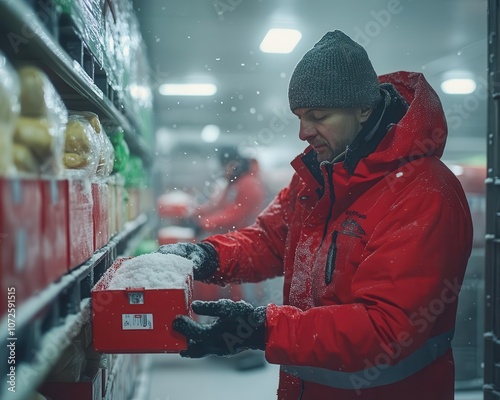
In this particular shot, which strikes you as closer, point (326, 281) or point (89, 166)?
point (89, 166)

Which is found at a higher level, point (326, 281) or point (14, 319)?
point (14, 319)

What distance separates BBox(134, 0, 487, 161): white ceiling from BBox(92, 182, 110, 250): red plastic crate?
2.49 meters

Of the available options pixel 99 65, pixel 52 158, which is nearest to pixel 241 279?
pixel 99 65

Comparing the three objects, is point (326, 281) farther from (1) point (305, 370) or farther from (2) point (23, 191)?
(2) point (23, 191)

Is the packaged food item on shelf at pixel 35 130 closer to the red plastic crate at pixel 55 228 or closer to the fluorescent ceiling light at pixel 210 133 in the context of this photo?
the red plastic crate at pixel 55 228

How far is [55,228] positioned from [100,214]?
2.22 feet

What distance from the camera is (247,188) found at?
4.73m

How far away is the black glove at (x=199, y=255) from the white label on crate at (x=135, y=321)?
569 millimetres

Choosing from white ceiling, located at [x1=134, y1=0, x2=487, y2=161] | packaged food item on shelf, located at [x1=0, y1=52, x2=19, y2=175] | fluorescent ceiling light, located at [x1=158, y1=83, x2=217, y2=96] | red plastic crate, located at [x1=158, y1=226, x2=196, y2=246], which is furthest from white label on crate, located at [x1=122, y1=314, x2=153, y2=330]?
fluorescent ceiling light, located at [x1=158, y1=83, x2=217, y2=96]

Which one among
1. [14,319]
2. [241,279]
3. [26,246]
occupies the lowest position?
[241,279]

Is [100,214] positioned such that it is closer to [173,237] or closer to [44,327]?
[44,327]

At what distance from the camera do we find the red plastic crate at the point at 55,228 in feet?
3.41

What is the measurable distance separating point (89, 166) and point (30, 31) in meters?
0.57

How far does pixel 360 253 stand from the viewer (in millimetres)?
1708
